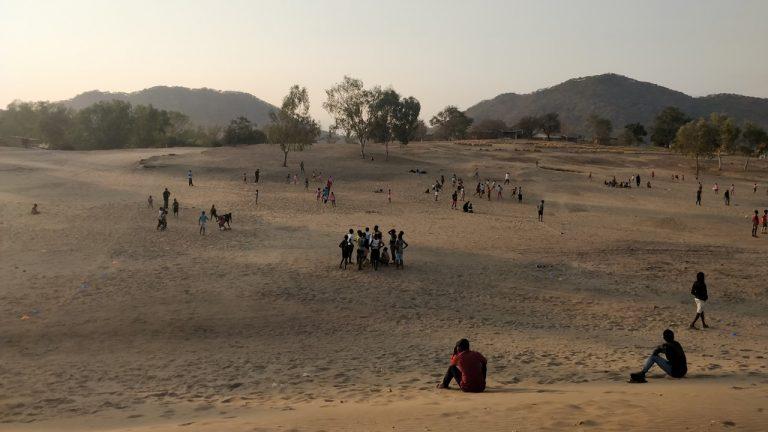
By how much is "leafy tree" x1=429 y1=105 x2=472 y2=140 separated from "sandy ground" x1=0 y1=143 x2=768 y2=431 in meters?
93.5

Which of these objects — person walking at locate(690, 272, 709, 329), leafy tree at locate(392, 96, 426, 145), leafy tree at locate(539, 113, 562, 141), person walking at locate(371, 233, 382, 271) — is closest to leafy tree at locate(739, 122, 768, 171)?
leafy tree at locate(392, 96, 426, 145)

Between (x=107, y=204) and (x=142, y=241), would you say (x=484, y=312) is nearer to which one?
(x=142, y=241)

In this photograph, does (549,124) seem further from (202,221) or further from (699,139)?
(202,221)

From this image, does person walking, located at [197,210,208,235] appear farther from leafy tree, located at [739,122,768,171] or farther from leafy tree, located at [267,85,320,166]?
leafy tree, located at [739,122,768,171]

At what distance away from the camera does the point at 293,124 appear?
6247 cm

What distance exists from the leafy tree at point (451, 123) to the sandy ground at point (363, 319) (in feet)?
307

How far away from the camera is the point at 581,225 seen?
111 ft

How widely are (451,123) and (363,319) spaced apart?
393 ft

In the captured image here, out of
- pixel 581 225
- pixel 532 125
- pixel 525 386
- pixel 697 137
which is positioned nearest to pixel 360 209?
pixel 581 225

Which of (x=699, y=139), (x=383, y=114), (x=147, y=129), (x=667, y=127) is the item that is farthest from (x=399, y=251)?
(x=667, y=127)

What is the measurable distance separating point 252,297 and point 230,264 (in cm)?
470

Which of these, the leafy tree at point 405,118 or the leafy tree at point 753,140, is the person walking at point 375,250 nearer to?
the leafy tree at point 405,118

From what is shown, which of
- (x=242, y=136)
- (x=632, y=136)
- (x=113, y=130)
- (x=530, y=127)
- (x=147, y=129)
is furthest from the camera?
(x=530, y=127)

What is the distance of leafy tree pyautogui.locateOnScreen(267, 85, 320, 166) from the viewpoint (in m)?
62.1
